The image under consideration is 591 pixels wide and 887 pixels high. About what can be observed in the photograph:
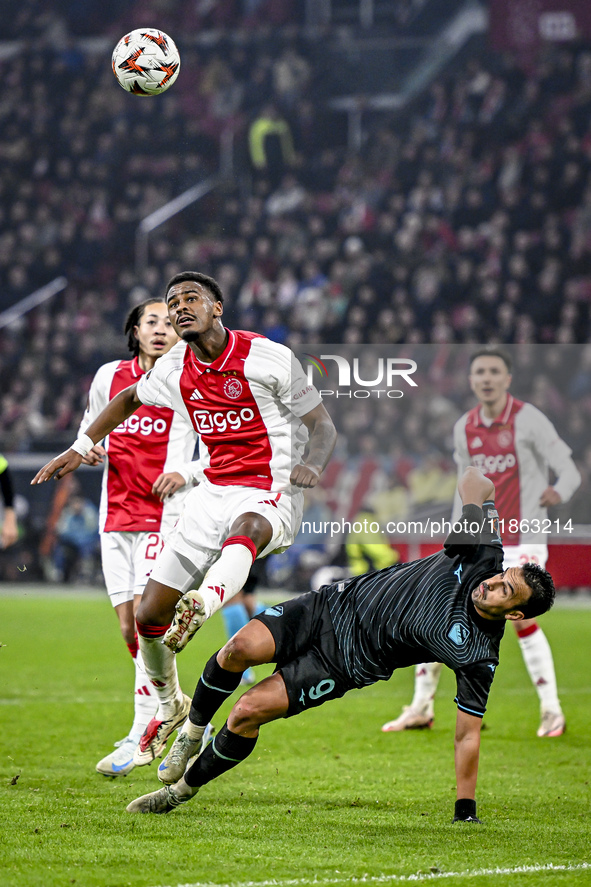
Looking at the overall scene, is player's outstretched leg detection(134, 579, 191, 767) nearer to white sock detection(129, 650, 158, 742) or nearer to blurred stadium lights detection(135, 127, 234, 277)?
white sock detection(129, 650, 158, 742)

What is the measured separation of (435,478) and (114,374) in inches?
195

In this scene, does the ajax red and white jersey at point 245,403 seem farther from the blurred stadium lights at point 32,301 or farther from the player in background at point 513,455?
the blurred stadium lights at point 32,301

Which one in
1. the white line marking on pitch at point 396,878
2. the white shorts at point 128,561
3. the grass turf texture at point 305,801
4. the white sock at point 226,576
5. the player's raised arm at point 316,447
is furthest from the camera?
the white shorts at point 128,561

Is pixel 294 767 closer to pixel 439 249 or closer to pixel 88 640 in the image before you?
pixel 88 640

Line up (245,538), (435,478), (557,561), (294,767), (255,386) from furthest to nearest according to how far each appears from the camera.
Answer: (557,561) < (435,478) < (294,767) < (255,386) < (245,538)

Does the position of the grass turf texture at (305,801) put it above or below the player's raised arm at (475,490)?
below

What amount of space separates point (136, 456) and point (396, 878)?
338 cm

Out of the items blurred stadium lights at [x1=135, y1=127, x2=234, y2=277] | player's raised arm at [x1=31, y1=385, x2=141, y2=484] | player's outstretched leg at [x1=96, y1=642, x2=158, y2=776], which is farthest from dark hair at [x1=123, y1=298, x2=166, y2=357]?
blurred stadium lights at [x1=135, y1=127, x2=234, y2=277]

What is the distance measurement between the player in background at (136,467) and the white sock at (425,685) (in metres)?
2.10

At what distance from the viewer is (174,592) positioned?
5.32 metres

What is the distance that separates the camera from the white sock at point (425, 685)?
7492 mm

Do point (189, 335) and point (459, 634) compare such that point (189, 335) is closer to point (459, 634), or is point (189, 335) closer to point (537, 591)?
point (459, 634)

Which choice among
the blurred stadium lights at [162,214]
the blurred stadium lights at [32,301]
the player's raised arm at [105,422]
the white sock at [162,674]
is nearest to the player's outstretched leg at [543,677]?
the white sock at [162,674]

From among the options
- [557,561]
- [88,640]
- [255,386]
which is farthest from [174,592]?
[557,561]
